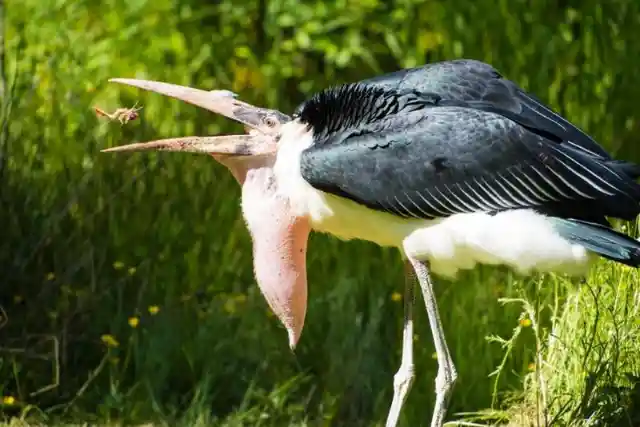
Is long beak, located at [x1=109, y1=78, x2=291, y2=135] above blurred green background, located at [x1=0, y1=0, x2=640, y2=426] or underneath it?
above

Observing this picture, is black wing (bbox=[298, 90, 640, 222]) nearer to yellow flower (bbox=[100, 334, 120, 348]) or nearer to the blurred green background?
the blurred green background

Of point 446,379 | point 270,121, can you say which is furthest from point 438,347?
point 270,121

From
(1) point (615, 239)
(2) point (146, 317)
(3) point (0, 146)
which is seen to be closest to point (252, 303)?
(2) point (146, 317)

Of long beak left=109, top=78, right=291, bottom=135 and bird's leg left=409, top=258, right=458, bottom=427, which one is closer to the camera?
bird's leg left=409, top=258, right=458, bottom=427

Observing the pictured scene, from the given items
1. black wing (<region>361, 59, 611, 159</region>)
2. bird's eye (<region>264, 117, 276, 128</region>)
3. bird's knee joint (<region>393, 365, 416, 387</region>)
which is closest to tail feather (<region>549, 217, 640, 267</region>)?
black wing (<region>361, 59, 611, 159</region>)

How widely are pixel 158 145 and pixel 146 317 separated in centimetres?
107

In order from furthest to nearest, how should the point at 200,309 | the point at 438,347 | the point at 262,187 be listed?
the point at 200,309, the point at 262,187, the point at 438,347

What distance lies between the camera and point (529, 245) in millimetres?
3756

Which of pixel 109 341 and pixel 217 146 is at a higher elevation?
pixel 217 146

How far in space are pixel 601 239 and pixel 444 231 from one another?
1.45 ft

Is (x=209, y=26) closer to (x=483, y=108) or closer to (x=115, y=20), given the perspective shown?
(x=115, y=20)

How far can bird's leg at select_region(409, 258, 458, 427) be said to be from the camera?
397 centimetres

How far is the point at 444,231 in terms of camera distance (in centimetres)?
390

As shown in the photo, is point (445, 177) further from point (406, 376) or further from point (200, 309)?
point (200, 309)
